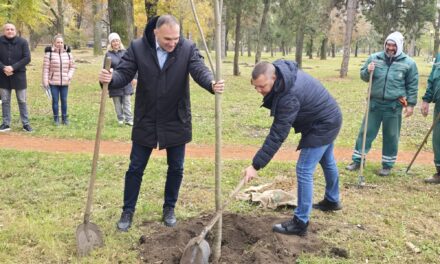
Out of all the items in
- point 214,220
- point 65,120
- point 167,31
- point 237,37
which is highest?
point 237,37

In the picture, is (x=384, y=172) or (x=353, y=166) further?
(x=353, y=166)

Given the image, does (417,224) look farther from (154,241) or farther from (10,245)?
(10,245)

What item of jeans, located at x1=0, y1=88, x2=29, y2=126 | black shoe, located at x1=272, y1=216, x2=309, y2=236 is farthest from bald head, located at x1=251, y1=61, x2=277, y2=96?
jeans, located at x1=0, y1=88, x2=29, y2=126

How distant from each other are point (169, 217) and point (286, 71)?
6.62 ft

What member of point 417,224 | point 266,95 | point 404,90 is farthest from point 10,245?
point 404,90

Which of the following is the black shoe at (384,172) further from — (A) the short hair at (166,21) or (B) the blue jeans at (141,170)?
(A) the short hair at (166,21)

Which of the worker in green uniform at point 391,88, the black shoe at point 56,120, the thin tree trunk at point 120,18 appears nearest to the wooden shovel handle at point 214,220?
the worker in green uniform at point 391,88

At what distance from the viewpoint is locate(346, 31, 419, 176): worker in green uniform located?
6.46 meters

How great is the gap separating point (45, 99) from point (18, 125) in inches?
160

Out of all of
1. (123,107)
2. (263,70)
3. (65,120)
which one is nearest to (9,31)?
(65,120)

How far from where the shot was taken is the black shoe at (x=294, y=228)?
4.66 meters

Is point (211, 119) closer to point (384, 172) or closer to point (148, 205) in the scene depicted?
point (384, 172)

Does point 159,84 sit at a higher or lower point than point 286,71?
lower

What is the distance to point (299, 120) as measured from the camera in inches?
173
